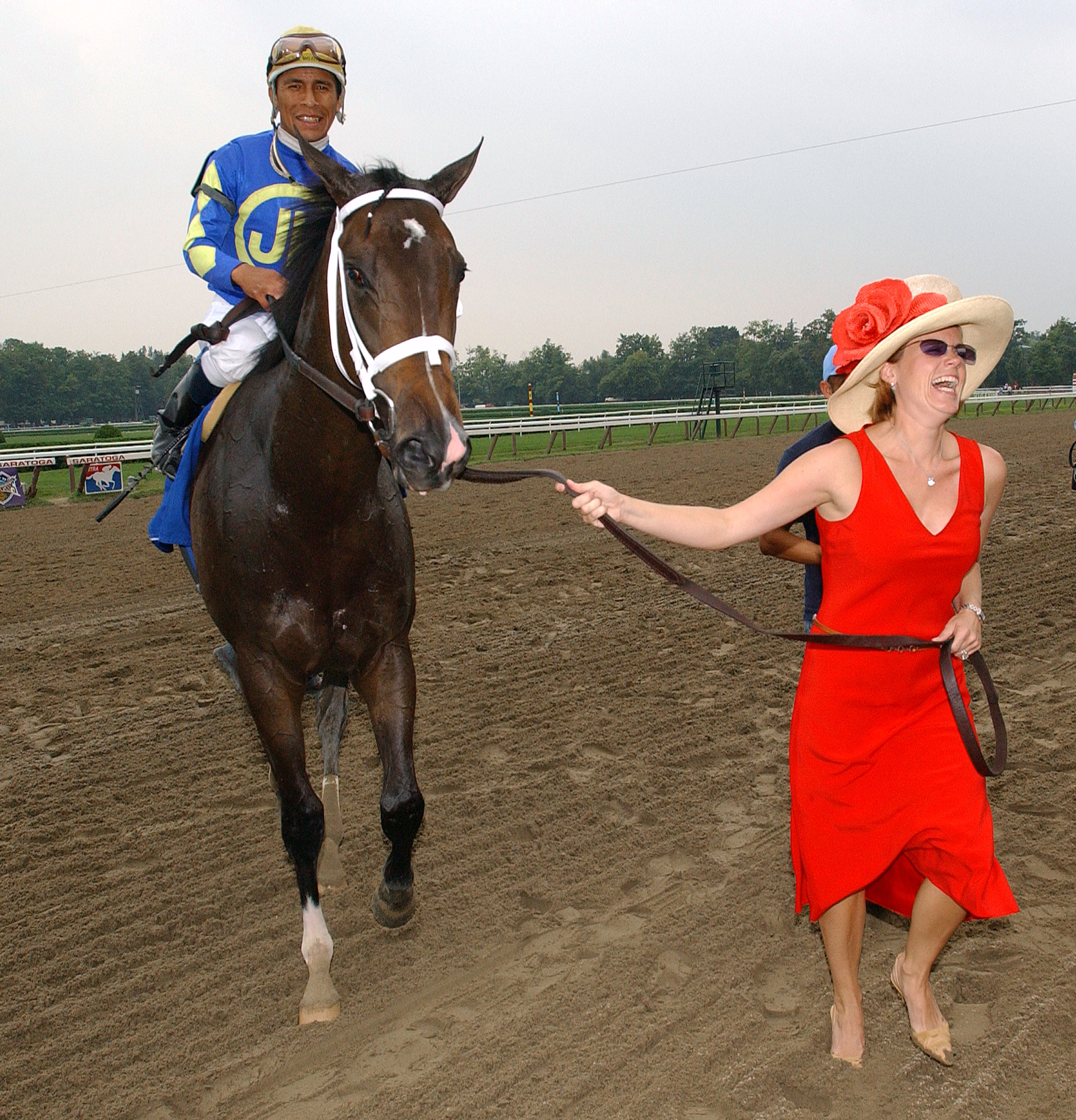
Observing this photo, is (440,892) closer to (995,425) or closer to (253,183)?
(253,183)

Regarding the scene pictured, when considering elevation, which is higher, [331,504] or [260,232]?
[260,232]

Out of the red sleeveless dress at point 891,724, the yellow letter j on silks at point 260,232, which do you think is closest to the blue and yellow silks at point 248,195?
the yellow letter j on silks at point 260,232

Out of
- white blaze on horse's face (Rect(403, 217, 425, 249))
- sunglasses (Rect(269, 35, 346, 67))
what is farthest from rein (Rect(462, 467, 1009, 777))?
sunglasses (Rect(269, 35, 346, 67))

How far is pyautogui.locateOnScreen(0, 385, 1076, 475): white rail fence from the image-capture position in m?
16.3

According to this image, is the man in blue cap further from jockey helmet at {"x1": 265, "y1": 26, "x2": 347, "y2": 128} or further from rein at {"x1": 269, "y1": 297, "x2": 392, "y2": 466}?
jockey helmet at {"x1": 265, "y1": 26, "x2": 347, "y2": 128}

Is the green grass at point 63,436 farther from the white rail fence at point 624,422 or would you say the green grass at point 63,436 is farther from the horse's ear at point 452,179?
the horse's ear at point 452,179

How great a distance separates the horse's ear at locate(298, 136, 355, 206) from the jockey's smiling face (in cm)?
97

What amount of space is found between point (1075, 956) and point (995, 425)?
25791mm

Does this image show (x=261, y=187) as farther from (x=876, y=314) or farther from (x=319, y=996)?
(x=319, y=996)

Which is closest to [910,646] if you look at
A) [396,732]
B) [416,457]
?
[416,457]

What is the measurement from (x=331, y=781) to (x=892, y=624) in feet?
8.33

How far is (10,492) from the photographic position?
565 inches

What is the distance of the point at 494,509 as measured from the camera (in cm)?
1232

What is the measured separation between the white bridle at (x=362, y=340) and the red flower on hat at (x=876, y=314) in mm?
1148
